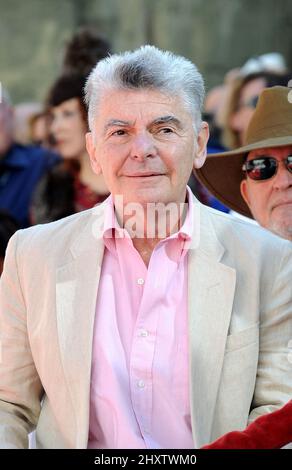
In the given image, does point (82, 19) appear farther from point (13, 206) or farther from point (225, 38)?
point (13, 206)

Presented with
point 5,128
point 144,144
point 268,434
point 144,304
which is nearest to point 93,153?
point 144,144

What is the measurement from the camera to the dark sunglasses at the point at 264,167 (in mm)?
3840

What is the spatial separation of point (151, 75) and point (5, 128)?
132 inches

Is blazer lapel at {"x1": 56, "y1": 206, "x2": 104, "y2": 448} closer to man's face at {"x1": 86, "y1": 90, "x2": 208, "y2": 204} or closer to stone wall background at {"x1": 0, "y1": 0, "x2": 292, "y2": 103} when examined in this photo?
man's face at {"x1": 86, "y1": 90, "x2": 208, "y2": 204}

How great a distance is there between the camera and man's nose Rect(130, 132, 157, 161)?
3.14 m

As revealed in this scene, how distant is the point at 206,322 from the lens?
10.2ft

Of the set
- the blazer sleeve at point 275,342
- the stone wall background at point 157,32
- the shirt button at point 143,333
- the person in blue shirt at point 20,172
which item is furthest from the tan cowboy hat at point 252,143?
the stone wall background at point 157,32

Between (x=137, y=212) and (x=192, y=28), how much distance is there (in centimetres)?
817

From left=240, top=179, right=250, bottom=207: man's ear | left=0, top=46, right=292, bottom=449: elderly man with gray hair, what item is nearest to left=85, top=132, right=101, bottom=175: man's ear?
left=0, top=46, right=292, bottom=449: elderly man with gray hair

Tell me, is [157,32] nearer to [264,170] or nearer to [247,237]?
[264,170]

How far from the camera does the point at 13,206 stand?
5949 millimetres

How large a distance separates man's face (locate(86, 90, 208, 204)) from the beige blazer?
0.21 metres

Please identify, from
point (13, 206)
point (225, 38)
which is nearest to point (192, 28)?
point (225, 38)
